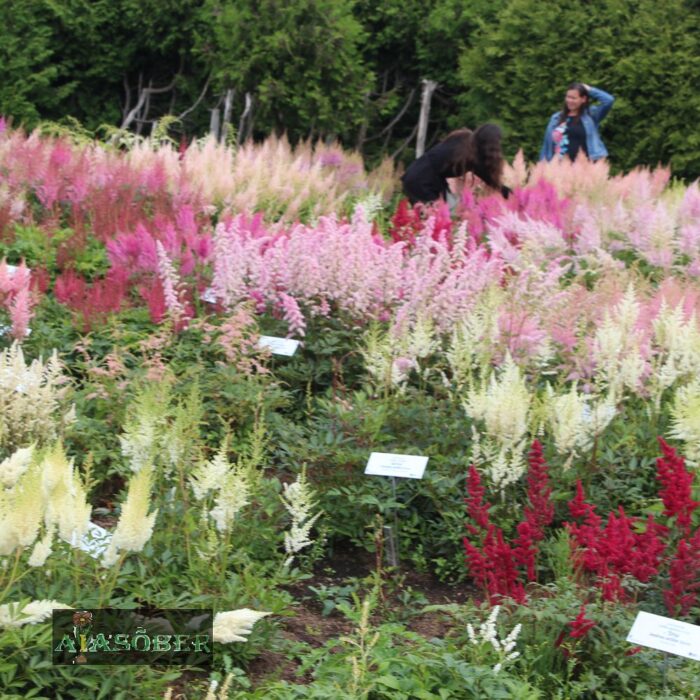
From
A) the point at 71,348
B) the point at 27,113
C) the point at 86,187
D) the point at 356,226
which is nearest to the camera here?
the point at 71,348

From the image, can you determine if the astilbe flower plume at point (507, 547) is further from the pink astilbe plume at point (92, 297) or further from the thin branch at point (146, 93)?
the thin branch at point (146, 93)

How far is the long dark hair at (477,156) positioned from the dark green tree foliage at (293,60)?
3453mm

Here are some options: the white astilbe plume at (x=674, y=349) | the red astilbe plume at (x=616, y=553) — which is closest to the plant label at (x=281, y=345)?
the white astilbe plume at (x=674, y=349)

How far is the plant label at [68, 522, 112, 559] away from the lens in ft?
11.3

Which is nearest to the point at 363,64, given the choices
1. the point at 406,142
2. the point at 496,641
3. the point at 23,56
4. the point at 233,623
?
the point at 406,142

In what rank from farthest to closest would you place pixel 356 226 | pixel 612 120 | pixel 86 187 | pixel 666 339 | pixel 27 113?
pixel 27 113 < pixel 612 120 < pixel 86 187 < pixel 356 226 < pixel 666 339

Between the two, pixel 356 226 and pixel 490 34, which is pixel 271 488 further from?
pixel 490 34

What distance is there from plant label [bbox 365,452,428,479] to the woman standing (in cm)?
474

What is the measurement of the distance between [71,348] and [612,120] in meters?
8.54

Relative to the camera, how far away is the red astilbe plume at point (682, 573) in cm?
359

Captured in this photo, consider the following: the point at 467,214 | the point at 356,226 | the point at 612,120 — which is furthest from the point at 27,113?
the point at 356,226

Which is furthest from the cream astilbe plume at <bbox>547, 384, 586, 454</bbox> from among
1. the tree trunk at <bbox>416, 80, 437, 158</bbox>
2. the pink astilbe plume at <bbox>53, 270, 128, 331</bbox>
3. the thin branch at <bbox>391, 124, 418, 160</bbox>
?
the thin branch at <bbox>391, 124, 418, 160</bbox>

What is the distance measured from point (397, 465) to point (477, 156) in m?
4.94

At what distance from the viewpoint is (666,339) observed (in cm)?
500
